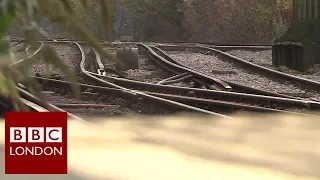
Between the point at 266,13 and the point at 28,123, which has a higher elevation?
the point at 266,13

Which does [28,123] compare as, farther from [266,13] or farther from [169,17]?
[169,17]

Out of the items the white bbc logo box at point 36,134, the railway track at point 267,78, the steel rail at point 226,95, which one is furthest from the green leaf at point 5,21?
the railway track at point 267,78

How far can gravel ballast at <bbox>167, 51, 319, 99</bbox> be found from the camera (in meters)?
8.91

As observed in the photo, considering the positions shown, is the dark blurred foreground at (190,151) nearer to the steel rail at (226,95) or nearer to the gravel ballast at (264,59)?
the steel rail at (226,95)

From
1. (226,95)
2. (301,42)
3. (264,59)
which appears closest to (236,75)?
(301,42)

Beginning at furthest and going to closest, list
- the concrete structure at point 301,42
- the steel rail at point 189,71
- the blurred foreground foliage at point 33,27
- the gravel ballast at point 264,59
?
the concrete structure at point 301,42, the gravel ballast at point 264,59, the steel rail at point 189,71, the blurred foreground foliage at point 33,27

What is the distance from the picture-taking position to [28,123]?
2.01m

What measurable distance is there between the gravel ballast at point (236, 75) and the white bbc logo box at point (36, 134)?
21.4 feet

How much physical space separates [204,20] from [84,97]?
26.1m

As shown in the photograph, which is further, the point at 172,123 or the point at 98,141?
the point at 172,123

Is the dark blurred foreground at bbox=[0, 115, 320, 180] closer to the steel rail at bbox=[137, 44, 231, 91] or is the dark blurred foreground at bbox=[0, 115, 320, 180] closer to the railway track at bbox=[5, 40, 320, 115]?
the railway track at bbox=[5, 40, 320, 115]

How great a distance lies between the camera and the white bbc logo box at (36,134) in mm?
1947

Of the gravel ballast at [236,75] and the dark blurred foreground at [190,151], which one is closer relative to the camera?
the dark blurred foreground at [190,151]

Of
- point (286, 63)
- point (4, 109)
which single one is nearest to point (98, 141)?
point (4, 109)
